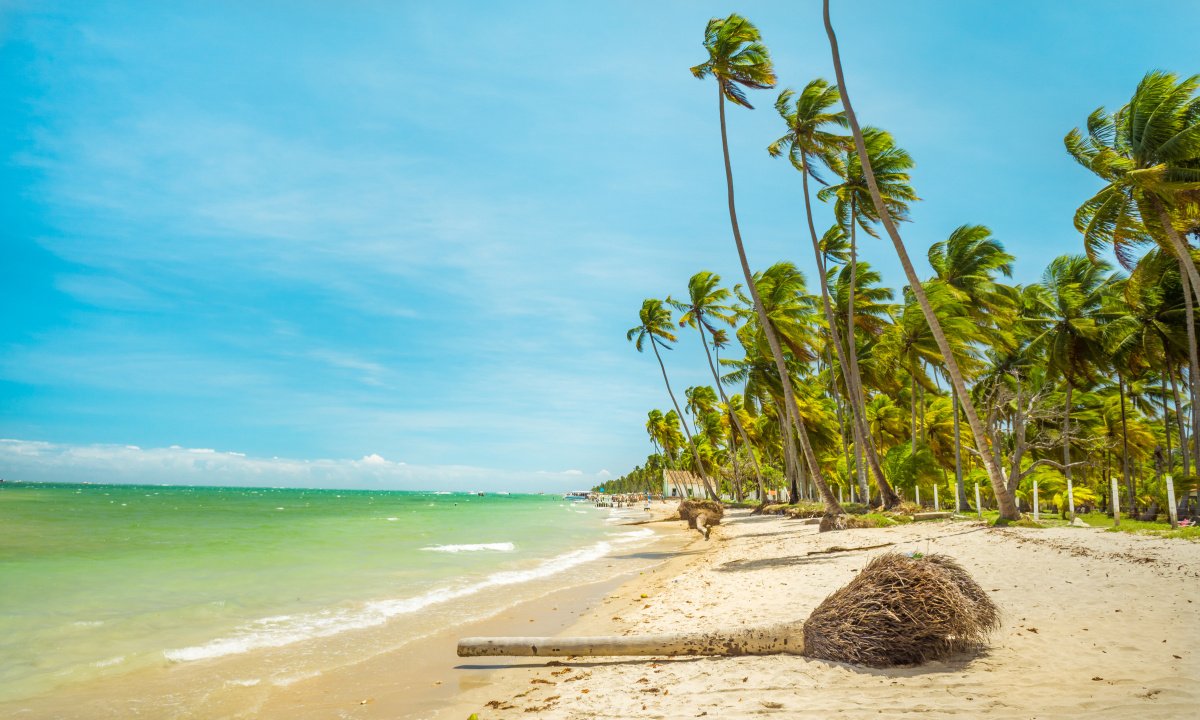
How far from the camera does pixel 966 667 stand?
5.41m

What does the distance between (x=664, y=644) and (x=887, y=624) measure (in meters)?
2.19

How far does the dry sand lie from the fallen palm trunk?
0.45 feet

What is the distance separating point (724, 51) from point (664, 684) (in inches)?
818

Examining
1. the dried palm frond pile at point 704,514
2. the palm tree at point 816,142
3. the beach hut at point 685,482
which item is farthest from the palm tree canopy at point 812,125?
the beach hut at point 685,482

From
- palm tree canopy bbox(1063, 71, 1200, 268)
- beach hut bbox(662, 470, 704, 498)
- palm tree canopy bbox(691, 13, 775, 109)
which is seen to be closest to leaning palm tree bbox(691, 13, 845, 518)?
palm tree canopy bbox(691, 13, 775, 109)

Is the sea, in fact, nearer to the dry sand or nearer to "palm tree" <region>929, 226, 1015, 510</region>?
the dry sand

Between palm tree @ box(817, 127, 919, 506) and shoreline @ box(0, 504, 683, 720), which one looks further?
palm tree @ box(817, 127, 919, 506)

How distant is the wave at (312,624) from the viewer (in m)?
8.47

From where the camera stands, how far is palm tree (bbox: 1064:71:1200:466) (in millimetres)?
14195

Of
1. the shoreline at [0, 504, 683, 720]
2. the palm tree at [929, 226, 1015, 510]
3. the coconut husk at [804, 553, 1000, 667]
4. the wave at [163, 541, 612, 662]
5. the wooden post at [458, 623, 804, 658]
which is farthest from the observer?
the palm tree at [929, 226, 1015, 510]

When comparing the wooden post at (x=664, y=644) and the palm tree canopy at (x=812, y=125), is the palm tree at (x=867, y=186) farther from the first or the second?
the wooden post at (x=664, y=644)

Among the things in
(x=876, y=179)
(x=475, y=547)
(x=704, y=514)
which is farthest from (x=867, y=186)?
(x=475, y=547)

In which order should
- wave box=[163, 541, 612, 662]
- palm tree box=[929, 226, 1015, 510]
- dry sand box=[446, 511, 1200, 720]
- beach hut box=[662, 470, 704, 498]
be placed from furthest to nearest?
beach hut box=[662, 470, 704, 498]
palm tree box=[929, 226, 1015, 510]
wave box=[163, 541, 612, 662]
dry sand box=[446, 511, 1200, 720]

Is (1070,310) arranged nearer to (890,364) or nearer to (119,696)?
(890,364)
